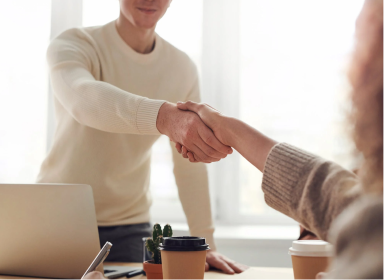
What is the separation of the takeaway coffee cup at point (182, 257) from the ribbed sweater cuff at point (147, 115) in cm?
48

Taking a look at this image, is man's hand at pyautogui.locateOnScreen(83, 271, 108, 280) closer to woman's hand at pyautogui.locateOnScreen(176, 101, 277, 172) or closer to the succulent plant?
the succulent plant

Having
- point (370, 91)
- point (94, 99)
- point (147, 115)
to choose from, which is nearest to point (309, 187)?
point (370, 91)

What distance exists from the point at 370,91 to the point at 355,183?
0.56ft

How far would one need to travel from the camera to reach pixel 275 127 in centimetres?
258

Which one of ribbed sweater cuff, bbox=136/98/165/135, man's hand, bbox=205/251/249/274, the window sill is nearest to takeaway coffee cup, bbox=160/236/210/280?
man's hand, bbox=205/251/249/274

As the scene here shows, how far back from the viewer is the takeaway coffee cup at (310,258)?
3.04 ft

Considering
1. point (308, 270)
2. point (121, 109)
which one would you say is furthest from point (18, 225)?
point (308, 270)

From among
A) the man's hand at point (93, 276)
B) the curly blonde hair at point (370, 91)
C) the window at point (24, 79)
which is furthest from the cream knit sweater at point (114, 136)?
the window at point (24, 79)

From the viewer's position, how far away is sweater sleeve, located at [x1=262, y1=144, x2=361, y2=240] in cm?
62

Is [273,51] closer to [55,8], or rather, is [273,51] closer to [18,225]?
[55,8]

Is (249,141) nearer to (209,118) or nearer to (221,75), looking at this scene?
(209,118)

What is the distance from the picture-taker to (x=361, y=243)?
43 centimetres

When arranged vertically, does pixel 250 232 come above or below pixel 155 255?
below

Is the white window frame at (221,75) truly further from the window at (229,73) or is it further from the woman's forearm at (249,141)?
the woman's forearm at (249,141)
